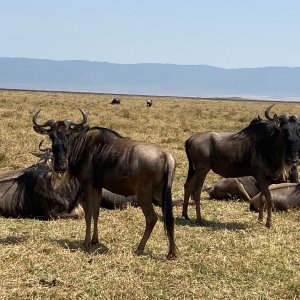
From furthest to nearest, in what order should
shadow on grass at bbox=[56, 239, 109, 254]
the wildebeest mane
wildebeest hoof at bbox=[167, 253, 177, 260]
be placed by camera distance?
the wildebeest mane < shadow on grass at bbox=[56, 239, 109, 254] < wildebeest hoof at bbox=[167, 253, 177, 260]

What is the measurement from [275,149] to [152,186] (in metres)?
3.18

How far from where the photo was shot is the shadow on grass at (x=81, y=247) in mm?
7373

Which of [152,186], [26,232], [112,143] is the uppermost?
[112,143]

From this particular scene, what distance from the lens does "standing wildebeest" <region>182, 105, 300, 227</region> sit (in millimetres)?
9258

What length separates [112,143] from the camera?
7.64 meters

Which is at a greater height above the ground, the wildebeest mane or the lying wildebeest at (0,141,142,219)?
the wildebeest mane

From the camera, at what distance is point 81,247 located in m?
7.59

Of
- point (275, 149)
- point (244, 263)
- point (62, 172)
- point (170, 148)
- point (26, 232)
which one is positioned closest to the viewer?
point (244, 263)

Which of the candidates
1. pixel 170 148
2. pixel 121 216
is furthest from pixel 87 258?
pixel 170 148

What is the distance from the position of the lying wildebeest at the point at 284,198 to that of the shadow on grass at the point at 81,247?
3.97 m

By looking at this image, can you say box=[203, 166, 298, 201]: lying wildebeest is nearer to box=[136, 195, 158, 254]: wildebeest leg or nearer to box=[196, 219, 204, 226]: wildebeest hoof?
box=[196, 219, 204, 226]: wildebeest hoof

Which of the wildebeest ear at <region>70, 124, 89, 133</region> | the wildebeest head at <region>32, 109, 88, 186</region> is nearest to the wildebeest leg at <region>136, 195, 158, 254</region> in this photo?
the wildebeest head at <region>32, 109, 88, 186</region>

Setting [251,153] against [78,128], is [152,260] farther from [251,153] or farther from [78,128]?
[251,153]

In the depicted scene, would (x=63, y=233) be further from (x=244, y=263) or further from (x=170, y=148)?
(x=170, y=148)
